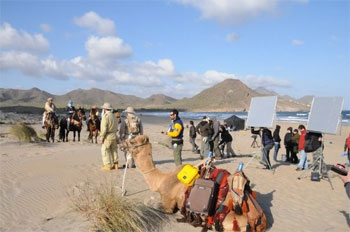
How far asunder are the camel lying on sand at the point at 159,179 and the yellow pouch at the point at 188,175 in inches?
6.7

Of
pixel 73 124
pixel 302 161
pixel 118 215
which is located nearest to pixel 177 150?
pixel 118 215

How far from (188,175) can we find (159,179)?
633mm

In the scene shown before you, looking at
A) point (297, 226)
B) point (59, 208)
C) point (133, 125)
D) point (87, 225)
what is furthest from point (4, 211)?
point (297, 226)

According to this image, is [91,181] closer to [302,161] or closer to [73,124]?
[302,161]

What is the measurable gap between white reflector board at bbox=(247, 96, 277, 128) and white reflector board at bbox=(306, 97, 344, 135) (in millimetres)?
1385

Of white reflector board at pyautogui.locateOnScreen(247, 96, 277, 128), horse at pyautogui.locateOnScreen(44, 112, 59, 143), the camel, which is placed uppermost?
white reflector board at pyautogui.locateOnScreen(247, 96, 277, 128)

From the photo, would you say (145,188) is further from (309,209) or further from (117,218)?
(309,209)

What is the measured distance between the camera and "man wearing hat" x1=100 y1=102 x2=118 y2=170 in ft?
32.0

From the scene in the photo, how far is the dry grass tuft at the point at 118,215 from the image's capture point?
199 inches

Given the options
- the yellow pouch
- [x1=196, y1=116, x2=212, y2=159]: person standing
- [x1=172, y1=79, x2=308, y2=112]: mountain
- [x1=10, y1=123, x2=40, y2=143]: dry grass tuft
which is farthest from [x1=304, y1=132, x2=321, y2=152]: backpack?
[x1=172, y1=79, x2=308, y2=112]: mountain

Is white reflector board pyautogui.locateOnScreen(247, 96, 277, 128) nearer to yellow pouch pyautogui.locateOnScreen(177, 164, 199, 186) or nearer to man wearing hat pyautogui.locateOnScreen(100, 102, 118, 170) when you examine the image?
man wearing hat pyautogui.locateOnScreen(100, 102, 118, 170)

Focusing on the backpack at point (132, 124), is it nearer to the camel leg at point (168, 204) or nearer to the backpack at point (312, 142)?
the camel leg at point (168, 204)

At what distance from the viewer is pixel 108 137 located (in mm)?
9891

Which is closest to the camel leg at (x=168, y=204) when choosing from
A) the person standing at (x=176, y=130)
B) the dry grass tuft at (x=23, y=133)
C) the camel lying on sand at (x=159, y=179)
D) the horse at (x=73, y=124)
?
the camel lying on sand at (x=159, y=179)
